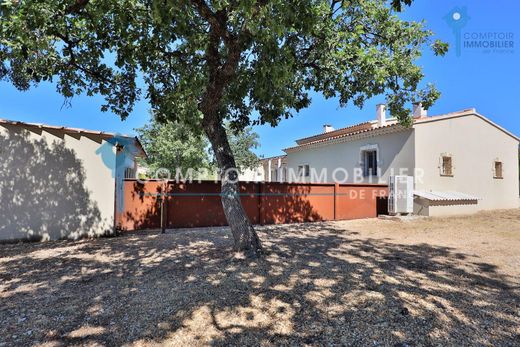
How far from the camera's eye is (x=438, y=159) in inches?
530

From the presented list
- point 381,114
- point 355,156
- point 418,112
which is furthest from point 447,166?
point 381,114

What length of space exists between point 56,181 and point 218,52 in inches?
210

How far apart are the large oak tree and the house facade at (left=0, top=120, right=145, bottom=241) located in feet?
3.97

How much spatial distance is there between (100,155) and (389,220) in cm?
1050

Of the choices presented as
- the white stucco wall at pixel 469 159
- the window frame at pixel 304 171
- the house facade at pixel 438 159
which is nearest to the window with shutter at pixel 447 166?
the house facade at pixel 438 159

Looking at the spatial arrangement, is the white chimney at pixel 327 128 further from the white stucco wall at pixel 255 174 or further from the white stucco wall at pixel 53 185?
the white stucco wall at pixel 53 185

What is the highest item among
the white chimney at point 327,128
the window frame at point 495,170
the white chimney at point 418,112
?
the white chimney at point 327,128

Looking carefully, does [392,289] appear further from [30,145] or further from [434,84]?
[30,145]

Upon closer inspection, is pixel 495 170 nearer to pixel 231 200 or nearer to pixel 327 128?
pixel 327 128

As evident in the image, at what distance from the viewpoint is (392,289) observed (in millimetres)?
3975

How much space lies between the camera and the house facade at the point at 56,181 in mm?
7133

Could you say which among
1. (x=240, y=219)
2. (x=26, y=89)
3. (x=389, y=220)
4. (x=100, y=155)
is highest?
(x=26, y=89)

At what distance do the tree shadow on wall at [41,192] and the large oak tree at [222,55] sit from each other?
1559 mm

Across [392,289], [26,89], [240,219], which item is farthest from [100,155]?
[392,289]
